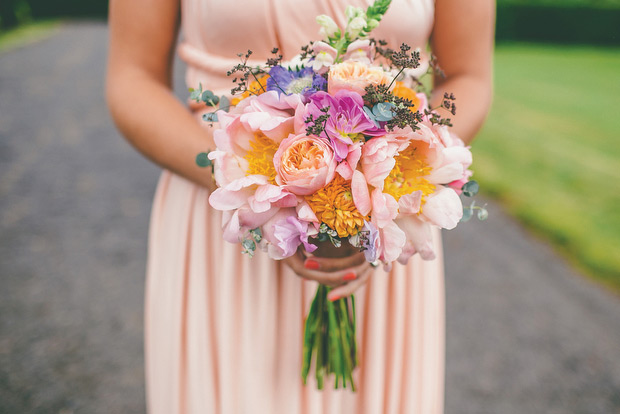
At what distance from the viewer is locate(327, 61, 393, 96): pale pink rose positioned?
1.01 meters

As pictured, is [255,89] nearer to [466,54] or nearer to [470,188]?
[470,188]

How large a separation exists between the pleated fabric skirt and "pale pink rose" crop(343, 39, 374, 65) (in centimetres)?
62

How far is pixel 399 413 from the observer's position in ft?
5.50

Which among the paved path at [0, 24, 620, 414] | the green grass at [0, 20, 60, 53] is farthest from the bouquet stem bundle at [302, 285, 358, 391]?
the green grass at [0, 20, 60, 53]

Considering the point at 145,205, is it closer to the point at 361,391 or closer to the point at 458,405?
the point at 458,405

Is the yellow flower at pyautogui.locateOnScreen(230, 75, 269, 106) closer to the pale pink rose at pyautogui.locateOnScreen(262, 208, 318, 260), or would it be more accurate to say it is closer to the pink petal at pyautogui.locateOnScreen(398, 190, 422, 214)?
the pale pink rose at pyautogui.locateOnScreen(262, 208, 318, 260)

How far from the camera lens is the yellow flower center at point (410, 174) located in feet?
3.51

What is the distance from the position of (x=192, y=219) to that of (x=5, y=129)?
7.24 meters

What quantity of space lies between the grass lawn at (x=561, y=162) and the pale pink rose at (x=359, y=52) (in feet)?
13.2

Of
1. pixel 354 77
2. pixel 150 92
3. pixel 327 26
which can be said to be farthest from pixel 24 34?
pixel 354 77

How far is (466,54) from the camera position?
1.50m

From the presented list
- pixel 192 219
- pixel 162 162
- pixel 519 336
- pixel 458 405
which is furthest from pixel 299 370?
pixel 519 336

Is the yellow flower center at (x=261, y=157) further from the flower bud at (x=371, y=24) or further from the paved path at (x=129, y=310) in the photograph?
the paved path at (x=129, y=310)

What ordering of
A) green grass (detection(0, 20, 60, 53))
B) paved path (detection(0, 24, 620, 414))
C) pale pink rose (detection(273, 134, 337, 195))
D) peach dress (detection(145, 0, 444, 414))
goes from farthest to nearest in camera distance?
green grass (detection(0, 20, 60, 53)), paved path (detection(0, 24, 620, 414)), peach dress (detection(145, 0, 444, 414)), pale pink rose (detection(273, 134, 337, 195))
